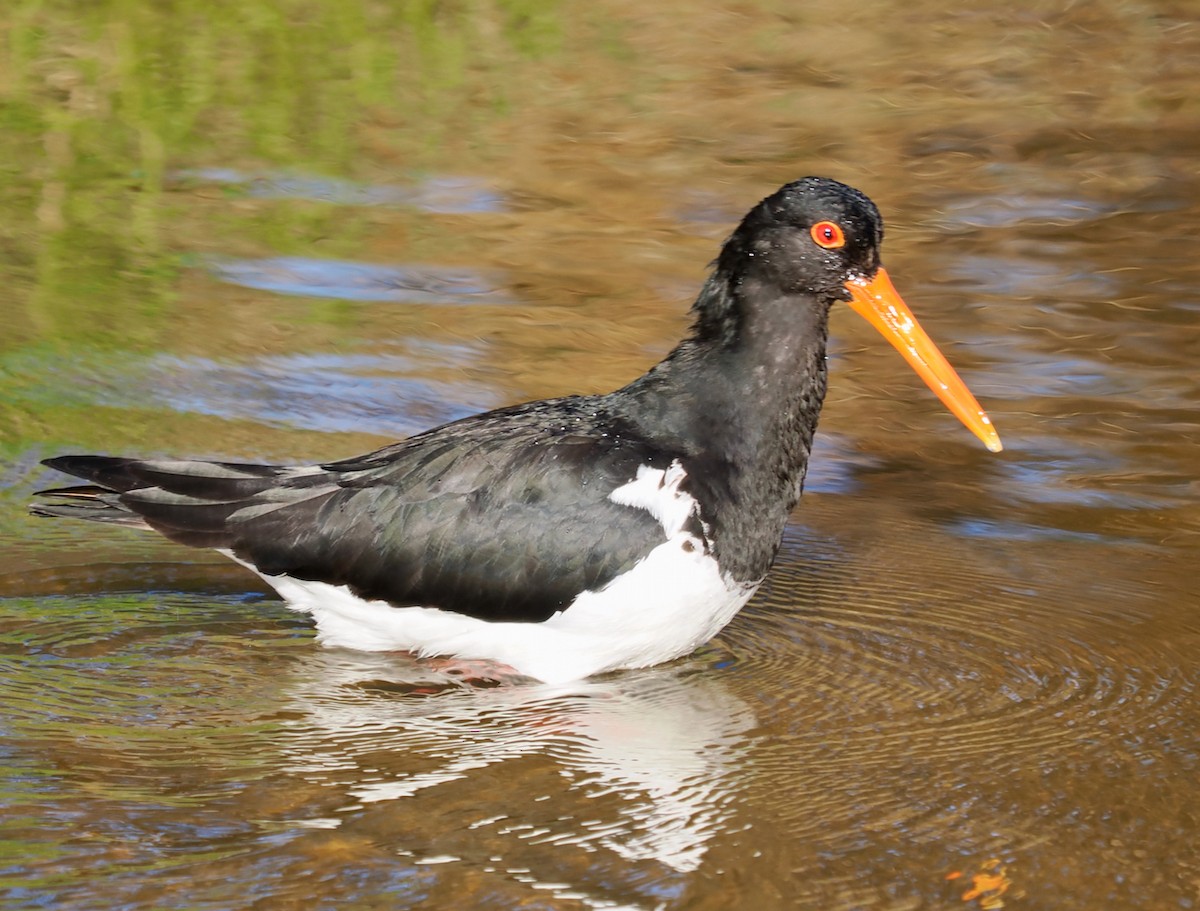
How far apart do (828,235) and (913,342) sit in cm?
54

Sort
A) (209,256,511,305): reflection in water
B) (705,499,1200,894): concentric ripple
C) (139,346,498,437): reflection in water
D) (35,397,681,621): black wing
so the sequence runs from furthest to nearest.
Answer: (209,256,511,305): reflection in water, (139,346,498,437): reflection in water, (35,397,681,621): black wing, (705,499,1200,894): concentric ripple

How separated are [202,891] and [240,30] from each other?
433 inches

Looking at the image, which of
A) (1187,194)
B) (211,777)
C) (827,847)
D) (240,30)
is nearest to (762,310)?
(827,847)

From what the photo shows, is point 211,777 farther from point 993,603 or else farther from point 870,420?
point 870,420

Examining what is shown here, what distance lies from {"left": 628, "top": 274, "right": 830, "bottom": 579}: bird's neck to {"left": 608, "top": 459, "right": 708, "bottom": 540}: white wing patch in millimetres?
63

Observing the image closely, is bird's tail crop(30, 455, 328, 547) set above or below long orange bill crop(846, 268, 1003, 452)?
below

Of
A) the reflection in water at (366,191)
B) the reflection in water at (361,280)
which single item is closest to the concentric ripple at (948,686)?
the reflection in water at (361,280)

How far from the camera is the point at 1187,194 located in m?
10.7

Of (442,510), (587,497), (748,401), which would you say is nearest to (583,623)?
(587,497)

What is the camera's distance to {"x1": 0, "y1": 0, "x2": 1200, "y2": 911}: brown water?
4.29 metres

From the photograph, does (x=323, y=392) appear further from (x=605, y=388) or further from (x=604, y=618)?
(x=604, y=618)

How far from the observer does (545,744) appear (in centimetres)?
487

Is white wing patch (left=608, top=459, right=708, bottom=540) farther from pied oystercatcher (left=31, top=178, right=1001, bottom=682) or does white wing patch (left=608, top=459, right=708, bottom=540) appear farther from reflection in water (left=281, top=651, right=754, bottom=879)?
reflection in water (left=281, top=651, right=754, bottom=879)

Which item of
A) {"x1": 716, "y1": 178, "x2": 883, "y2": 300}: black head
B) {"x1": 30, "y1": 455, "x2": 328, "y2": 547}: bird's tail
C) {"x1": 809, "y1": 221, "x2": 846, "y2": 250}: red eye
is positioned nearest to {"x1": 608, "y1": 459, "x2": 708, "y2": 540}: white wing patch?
{"x1": 716, "y1": 178, "x2": 883, "y2": 300}: black head
